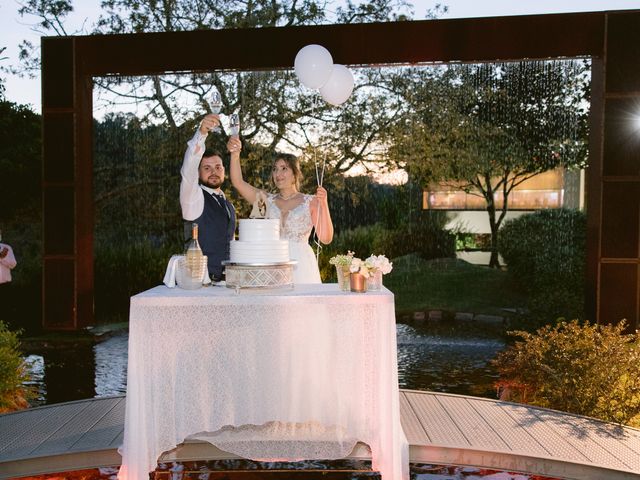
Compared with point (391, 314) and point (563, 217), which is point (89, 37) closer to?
point (391, 314)

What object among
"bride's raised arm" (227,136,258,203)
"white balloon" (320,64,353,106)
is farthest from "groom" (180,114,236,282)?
"white balloon" (320,64,353,106)

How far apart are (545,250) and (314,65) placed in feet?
27.9

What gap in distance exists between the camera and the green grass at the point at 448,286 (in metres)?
11.9

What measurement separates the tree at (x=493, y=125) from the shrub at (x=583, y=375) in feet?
23.5

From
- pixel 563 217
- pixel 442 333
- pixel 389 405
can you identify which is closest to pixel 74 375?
pixel 389 405

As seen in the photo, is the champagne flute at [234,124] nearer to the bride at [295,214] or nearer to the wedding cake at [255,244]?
the wedding cake at [255,244]

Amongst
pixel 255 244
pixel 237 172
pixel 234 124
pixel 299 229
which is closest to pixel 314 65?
pixel 237 172

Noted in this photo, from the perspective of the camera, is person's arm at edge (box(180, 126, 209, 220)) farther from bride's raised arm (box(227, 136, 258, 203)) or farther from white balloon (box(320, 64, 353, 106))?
white balloon (box(320, 64, 353, 106))

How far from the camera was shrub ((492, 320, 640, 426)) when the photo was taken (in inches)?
159

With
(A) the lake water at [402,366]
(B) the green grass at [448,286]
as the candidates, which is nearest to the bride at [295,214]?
(A) the lake water at [402,366]

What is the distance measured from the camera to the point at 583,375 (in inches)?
165

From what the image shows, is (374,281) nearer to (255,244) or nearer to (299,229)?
(255,244)

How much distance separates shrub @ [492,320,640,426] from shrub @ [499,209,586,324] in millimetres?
5968

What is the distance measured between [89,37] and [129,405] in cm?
498
